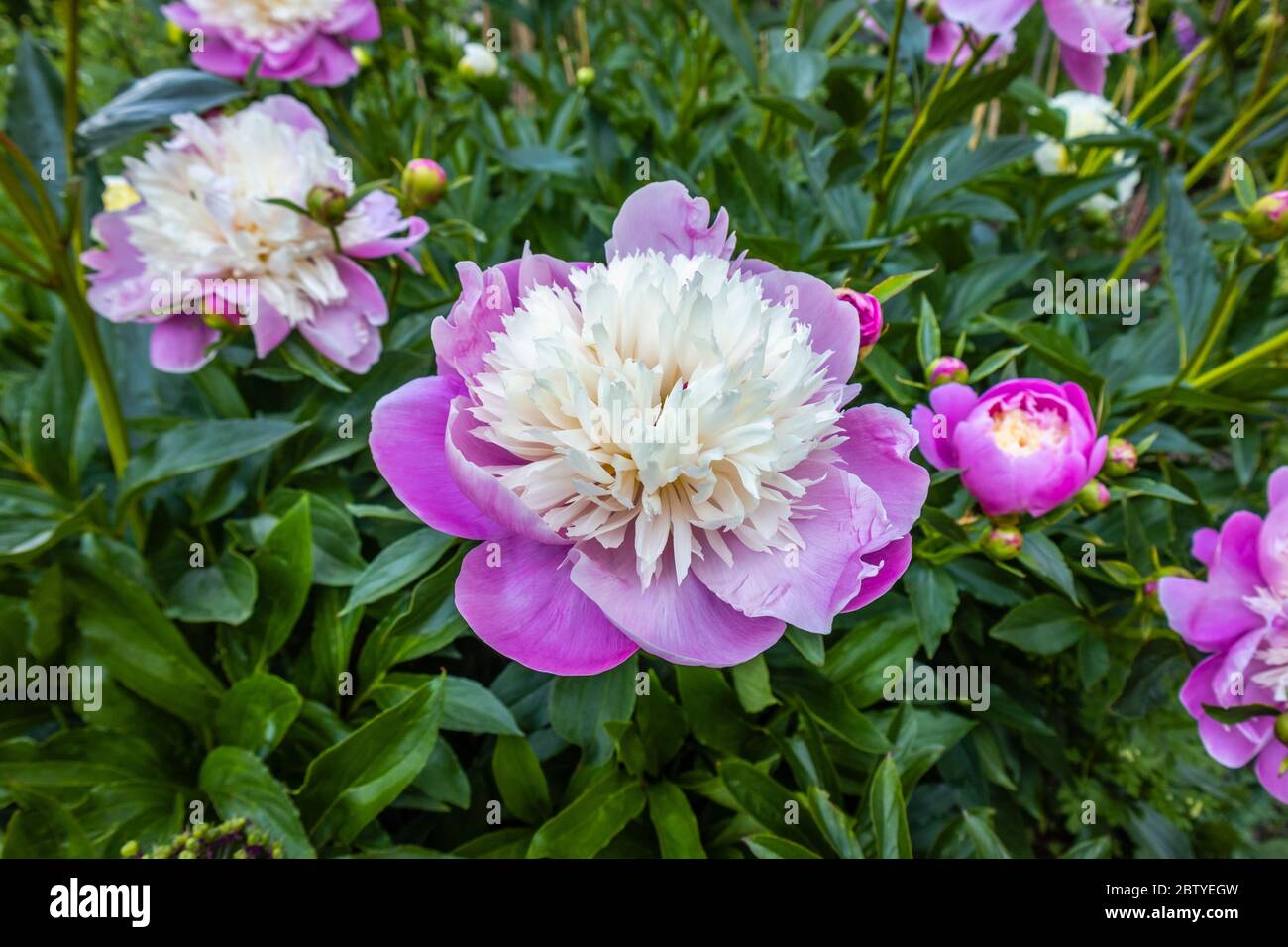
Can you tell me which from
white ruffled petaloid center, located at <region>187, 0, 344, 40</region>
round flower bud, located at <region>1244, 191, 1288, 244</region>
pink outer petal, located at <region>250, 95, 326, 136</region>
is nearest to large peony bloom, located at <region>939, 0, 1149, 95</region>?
round flower bud, located at <region>1244, 191, 1288, 244</region>

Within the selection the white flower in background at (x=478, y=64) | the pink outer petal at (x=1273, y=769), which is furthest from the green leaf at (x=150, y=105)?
the pink outer petal at (x=1273, y=769)

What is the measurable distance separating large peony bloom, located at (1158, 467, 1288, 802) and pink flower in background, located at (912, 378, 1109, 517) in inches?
5.6

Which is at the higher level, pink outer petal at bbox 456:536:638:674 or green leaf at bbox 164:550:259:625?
pink outer petal at bbox 456:536:638:674

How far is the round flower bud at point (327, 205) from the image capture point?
0.71 meters

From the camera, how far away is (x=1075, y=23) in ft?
2.48

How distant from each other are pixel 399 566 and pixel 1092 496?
565 mm

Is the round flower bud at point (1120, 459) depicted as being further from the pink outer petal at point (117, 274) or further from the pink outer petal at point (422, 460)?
the pink outer petal at point (117, 274)

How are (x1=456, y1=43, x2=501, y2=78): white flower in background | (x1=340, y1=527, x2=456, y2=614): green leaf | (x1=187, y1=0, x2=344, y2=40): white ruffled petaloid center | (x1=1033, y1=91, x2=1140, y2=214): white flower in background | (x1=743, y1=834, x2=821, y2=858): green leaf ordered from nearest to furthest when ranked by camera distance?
1. (x1=340, y1=527, x2=456, y2=614): green leaf
2. (x1=743, y1=834, x2=821, y2=858): green leaf
3. (x1=187, y1=0, x2=344, y2=40): white ruffled petaloid center
4. (x1=456, y1=43, x2=501, y2=78): white flower in background
5. (x1=1033, y1=91, x2=1140, y2=214): white flower in background

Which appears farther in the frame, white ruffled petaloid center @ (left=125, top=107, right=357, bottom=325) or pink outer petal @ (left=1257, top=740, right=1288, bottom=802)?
white ruffled petaloid center @ (left=125, top=107, right=357, bottom=325)

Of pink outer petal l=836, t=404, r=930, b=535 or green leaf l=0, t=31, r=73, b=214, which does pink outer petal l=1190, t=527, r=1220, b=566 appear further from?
green leaf l=0, t=31, r=73, b=214

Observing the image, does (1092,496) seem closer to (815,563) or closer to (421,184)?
(815,563)

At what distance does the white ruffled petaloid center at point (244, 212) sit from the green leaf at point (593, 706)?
1.49 feet

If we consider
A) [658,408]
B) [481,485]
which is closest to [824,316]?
[658,408]

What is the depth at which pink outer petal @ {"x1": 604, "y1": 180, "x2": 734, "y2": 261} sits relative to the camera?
0.50 meters
